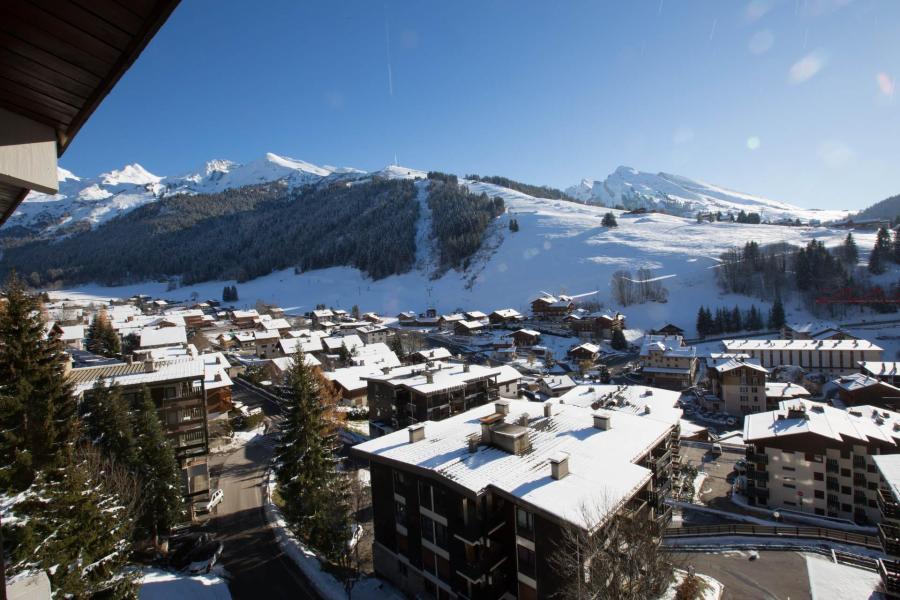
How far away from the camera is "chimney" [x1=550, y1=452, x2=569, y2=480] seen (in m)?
14.5

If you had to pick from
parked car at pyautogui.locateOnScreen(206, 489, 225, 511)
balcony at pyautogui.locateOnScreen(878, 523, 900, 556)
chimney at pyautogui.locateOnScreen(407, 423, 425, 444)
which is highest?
Result: chimney at pyautogui.locateOnScreen(407, 423, 425, 444)

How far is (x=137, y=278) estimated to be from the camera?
165 m

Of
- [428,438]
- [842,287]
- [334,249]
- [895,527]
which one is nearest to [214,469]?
[428,438]

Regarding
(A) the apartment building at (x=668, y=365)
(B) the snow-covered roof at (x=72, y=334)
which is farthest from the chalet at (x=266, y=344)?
(A) the apartment building at (x=668, y=365)

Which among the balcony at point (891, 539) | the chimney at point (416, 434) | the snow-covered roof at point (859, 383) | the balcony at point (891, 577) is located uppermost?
the chimney at point (416, 434)

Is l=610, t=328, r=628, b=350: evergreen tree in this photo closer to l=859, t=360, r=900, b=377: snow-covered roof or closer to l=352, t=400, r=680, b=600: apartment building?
l=859, t=360, r=900, b=377: snow-covered roof

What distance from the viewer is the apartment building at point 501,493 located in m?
13.9

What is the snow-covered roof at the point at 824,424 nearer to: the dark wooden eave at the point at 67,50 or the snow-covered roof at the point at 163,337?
the dark wooden eave at the point at 67,50

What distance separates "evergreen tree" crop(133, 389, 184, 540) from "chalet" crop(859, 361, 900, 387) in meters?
62.5

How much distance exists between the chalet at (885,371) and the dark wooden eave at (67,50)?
63505mm

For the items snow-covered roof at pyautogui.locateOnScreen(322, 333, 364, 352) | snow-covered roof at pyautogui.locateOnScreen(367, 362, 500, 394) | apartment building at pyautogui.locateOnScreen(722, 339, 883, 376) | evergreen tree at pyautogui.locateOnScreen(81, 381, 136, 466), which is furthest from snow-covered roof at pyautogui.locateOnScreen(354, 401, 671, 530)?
apartment building at pyautogui.locateOnScreen(722, 339, 883, 376)

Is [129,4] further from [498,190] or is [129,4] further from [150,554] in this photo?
[498,190]

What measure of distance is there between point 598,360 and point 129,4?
67.0 meters

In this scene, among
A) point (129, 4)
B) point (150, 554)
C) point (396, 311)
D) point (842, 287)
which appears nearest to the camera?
point (129, 4)
